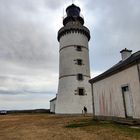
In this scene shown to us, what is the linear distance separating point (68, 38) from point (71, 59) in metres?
3.50

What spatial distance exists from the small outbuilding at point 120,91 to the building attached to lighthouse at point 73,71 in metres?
7.83

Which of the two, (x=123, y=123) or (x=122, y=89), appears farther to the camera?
(x=122, y=89)

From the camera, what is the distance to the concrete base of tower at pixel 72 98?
23.1 metres

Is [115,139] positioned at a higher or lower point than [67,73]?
lower

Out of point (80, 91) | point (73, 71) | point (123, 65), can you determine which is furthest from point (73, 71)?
point (123, 65)

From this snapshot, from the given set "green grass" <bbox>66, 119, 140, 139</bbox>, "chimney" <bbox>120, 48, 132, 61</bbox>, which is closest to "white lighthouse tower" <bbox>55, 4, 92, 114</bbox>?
"chimney" <bbox>120, 48, 132, 61</bbox>

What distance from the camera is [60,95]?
24.8 metres

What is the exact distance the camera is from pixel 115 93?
12688 millimetres

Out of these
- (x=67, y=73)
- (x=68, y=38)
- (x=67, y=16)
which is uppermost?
(x=67, y=16)

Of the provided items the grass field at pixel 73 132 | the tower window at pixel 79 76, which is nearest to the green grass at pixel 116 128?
the grass field at pixel 73 132

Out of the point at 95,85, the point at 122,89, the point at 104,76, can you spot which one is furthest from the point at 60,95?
the point at 122,89

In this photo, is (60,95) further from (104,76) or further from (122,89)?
(122,89)

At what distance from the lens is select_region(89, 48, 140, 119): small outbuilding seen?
10617 mm

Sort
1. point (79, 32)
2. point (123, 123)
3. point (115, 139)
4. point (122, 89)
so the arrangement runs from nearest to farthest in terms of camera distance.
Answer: point (115, 139), point (123, 123), point (122, 89), point (79, 32)
